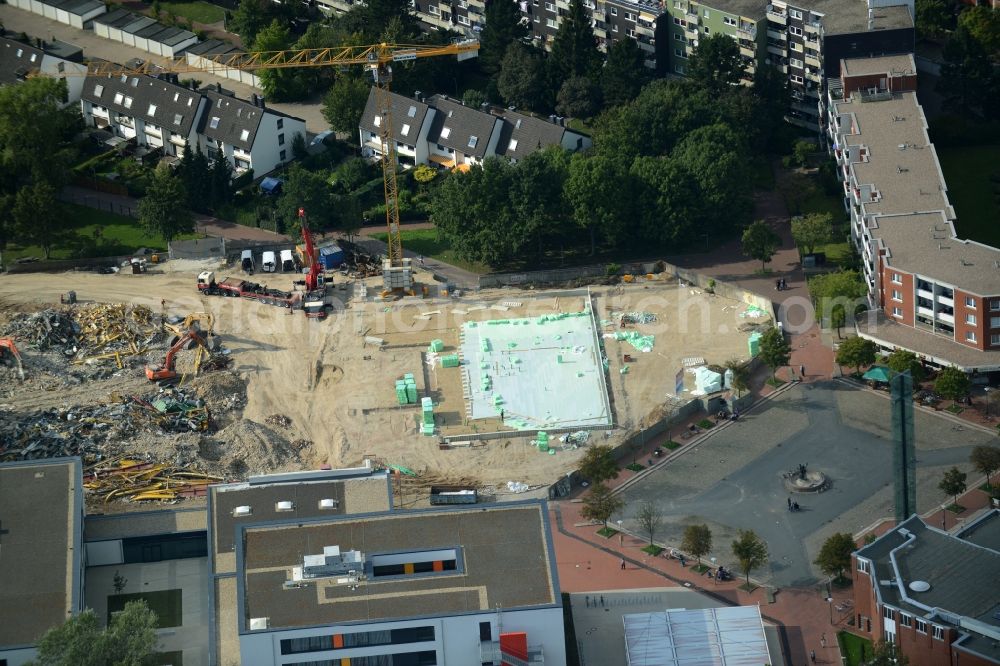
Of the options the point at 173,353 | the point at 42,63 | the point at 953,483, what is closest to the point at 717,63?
the point at 173,353

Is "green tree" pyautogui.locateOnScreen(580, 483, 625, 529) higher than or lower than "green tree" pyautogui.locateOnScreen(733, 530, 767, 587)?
higher

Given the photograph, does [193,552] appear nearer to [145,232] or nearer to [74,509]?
[74,509]

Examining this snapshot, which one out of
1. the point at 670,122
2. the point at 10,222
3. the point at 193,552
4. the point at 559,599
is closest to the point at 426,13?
the point at 670,122

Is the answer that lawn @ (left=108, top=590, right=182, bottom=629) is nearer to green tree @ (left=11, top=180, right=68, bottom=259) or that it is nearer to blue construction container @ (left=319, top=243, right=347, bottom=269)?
blue construction container @ (left=319, top=243, right=347, bottom=269)

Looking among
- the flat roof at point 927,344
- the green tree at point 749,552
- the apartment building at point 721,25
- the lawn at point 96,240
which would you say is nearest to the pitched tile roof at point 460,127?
the apartment building at point 721,25

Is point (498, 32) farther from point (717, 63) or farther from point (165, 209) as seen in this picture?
point (165, 209)

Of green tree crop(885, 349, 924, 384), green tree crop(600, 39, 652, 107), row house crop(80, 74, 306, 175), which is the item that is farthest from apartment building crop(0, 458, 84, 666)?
green tree crop(600, 39, 652, 107)
